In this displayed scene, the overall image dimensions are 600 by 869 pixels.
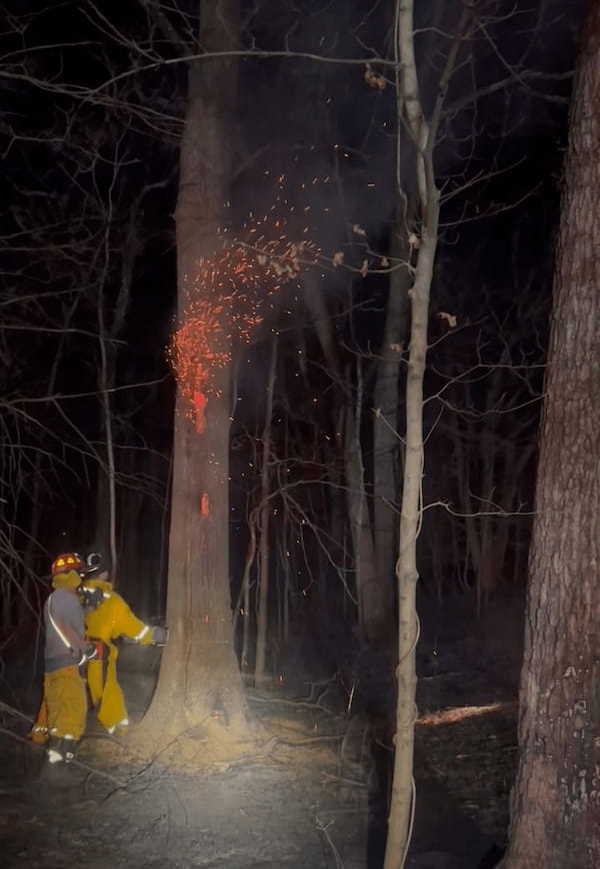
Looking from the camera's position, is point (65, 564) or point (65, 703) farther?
point (65, 564)

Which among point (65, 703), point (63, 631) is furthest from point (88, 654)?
point (65, 703)

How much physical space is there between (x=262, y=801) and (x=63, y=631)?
96.7 inches

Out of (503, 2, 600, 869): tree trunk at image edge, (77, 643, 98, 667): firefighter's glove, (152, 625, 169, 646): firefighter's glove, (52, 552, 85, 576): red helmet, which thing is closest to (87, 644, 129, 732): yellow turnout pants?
(77, 643, 98, 667): firefighter's glove

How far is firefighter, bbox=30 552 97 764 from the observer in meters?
8.33

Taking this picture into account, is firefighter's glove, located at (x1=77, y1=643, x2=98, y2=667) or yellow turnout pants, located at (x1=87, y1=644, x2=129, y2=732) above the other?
firefighter's glove, located at (x1=77, y1=643, x2=98, y2=667)

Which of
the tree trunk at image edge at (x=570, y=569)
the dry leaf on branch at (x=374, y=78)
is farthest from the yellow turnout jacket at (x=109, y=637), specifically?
the dry leaf on branch at (x=374, y=78)

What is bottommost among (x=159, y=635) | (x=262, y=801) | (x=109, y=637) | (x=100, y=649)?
(x=262, y=801)

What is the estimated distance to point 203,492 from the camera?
9383mm

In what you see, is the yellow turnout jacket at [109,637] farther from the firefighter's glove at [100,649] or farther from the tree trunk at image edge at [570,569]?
the tree trunk at image edge at [570,569]

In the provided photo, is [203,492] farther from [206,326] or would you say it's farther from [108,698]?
[108,698]

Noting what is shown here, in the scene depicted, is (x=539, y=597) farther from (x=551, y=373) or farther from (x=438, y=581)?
(x=438, y=581)

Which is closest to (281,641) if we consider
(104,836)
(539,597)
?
(104,836)

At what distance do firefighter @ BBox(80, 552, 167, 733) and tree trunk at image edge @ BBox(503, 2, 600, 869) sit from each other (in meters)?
4.69

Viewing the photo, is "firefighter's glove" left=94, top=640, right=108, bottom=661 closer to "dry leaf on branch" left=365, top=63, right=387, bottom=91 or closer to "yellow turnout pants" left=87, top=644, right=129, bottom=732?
"yellow turnout pants" left=87, top=644, right=129, bottom=732
